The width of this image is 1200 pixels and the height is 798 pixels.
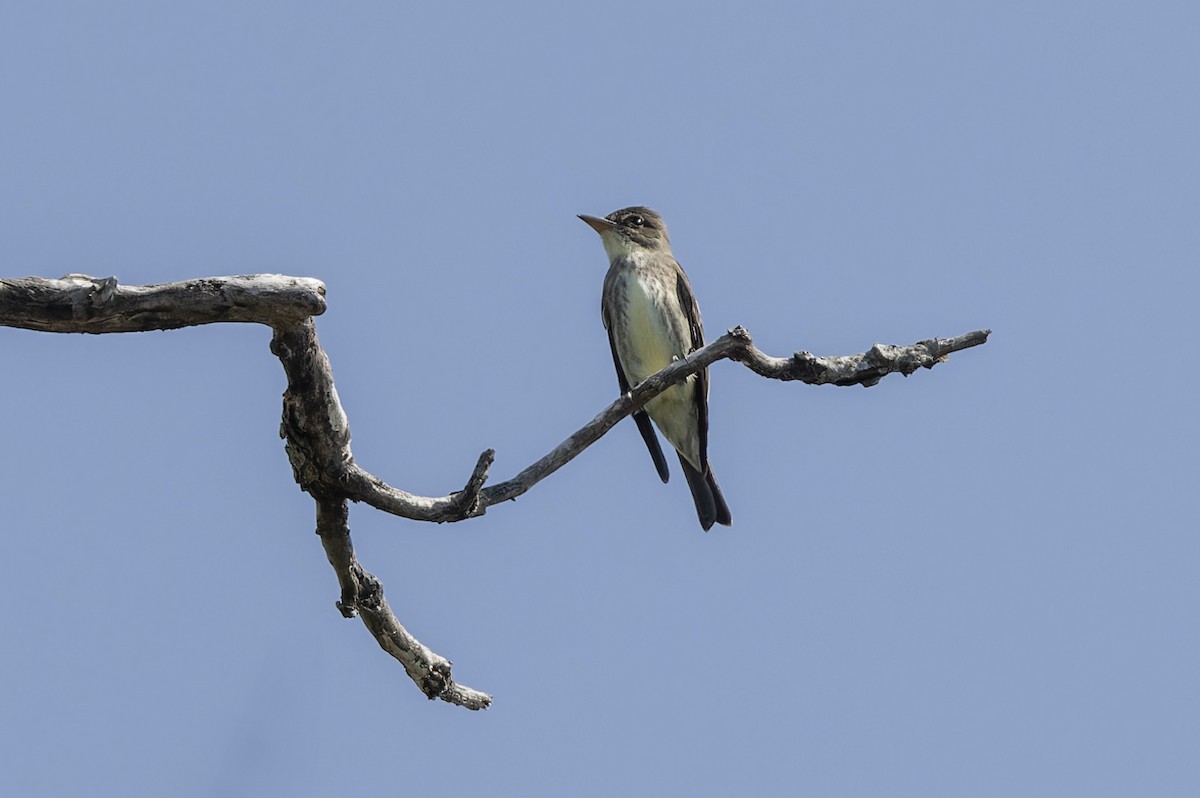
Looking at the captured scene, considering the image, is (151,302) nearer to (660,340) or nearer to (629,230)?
(660,340)

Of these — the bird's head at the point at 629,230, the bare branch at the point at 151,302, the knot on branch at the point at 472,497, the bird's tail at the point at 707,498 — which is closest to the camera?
the bare branch at the point at 151,302

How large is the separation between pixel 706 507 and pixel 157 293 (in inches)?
216

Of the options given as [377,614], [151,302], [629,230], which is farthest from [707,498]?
[151,302]

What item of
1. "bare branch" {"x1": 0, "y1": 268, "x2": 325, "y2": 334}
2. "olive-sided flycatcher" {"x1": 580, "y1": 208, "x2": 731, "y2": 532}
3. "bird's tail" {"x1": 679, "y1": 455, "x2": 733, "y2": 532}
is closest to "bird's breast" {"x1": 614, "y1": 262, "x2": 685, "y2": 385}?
"olive-sided flycatcher" {"x1": 580, "y1": 208, "x2": 731, "y2": 532}

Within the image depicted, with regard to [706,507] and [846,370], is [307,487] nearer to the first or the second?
[846,370]

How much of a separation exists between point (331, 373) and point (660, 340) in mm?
4473

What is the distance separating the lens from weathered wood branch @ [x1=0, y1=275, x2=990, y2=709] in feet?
17.1

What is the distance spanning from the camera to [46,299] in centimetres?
517

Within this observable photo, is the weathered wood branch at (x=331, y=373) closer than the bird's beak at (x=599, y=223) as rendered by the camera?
Yes

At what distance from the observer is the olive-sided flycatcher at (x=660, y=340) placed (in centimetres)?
1002

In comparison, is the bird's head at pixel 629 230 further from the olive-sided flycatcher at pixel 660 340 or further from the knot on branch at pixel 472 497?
the knot on branch at pixel 472 497

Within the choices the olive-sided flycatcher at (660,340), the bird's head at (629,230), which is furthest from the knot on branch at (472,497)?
the bird's head at (629,230)

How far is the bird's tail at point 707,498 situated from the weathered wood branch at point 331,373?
332cm

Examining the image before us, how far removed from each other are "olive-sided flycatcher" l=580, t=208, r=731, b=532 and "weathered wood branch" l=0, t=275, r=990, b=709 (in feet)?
10.8
